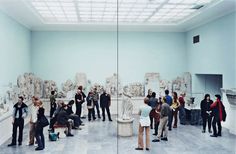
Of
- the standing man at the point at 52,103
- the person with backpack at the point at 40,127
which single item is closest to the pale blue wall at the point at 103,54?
the standing man at the point at 52,103

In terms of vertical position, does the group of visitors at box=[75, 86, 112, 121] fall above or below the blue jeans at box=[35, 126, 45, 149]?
above

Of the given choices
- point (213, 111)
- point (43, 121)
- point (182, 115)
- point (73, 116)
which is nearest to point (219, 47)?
point (213, 111)

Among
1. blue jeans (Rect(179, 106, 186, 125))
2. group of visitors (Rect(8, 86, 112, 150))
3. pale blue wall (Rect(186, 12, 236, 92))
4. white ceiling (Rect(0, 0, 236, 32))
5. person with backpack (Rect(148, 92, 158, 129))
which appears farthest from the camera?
blue jeans (Rect(179, 106, 186, 125))

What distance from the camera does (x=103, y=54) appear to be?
7.02m

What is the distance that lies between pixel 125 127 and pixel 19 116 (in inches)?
108

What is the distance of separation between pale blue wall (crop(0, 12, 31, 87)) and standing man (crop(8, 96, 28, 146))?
1.90 ft

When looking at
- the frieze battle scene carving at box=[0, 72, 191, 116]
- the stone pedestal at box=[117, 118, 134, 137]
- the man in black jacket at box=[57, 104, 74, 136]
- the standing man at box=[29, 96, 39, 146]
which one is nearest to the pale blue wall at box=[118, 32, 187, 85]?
the frieze battle scene carving at box=[0, 72, 191, 116]

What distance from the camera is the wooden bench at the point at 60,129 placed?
6.32 m

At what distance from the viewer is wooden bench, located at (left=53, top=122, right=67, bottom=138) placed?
6.32 m

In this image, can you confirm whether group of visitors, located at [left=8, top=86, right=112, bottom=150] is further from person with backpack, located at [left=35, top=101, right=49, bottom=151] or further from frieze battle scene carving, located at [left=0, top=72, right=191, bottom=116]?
frieze battle scene carving, located at [left=0, top=72, right=191, bottom=116]

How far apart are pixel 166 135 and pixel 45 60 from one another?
370 cm

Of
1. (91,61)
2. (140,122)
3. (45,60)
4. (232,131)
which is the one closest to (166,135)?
(140,122)

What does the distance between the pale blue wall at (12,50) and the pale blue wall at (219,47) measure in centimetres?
426

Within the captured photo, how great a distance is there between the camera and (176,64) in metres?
6.34
